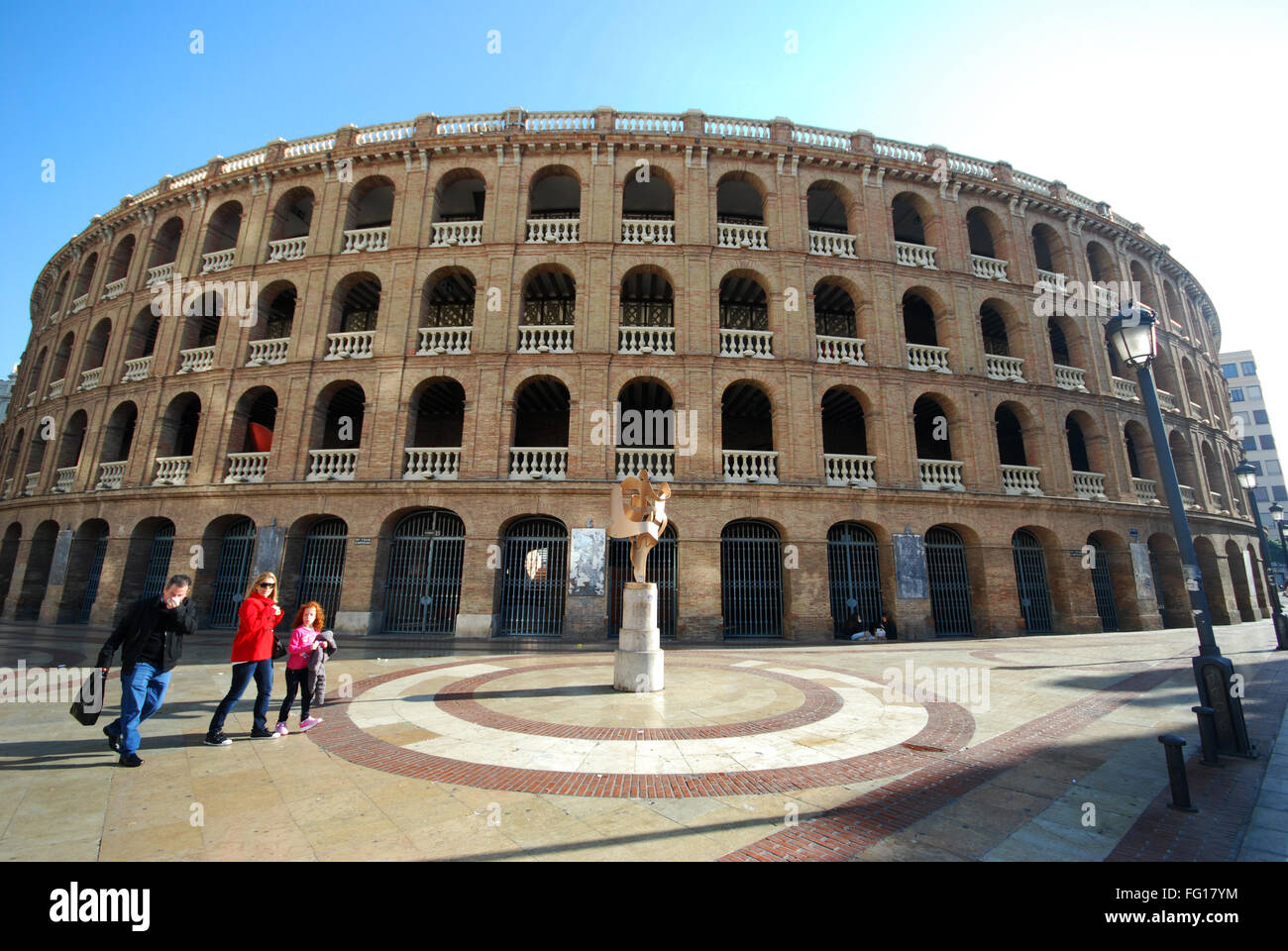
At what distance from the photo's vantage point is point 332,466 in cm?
1672

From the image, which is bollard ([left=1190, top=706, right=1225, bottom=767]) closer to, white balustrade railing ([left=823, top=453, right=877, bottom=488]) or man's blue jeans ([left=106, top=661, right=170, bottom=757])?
man's blue jeans ([left=106, top=661, right=170, bottom=757])

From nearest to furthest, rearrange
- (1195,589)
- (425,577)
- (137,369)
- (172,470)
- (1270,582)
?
1. (1195,589)
2. (1270,582)
3. (425,577)
4. (172,470)
5. (137,369)

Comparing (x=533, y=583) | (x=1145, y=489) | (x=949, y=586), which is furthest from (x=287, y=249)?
(x=1145, y=489)

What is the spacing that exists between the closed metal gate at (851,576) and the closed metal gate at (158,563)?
22.8m

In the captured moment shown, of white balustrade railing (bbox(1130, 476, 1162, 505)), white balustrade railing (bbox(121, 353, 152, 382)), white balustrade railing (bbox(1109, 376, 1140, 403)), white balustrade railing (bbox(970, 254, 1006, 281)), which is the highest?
white balustrade railing (bbox(970, 254, 1006, 281))

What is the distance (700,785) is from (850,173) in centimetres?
2179

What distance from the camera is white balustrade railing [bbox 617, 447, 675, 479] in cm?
1583

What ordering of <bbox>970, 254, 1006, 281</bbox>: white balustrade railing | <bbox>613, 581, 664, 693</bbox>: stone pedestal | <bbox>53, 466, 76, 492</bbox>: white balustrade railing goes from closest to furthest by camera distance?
1. <bbox>613, 581, 664, 693</bbox>: stone pedestal
2. <bbox>970, 254, 1006, 281</bbox>: white balustrade railing
3. <bbox>53, 466, 76, 492</bbox>: white balustrade railing

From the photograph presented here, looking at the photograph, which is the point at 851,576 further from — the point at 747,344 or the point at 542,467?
the point at 542,467

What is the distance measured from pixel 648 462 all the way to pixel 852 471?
6.79 metres

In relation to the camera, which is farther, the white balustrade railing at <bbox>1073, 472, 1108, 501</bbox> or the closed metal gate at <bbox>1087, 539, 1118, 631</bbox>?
the white balustrade railing at <bbox>1073, 472, 1108, 501</bbox>

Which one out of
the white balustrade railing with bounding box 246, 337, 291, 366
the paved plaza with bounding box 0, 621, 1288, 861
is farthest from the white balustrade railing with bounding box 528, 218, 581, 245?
the paved plaza with bounding box 0, 621, 1288, 861

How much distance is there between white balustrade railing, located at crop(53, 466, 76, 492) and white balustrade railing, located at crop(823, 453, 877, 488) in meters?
28.3

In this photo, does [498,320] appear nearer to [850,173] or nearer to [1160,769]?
[850,173]
